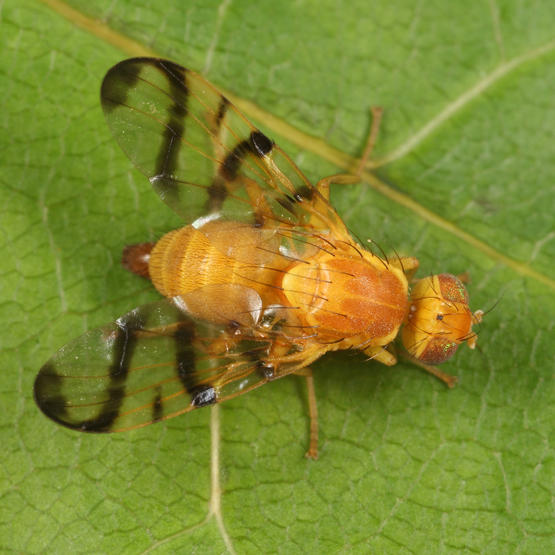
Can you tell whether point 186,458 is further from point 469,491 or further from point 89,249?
point 469,491

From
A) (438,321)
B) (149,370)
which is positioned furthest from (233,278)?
(438,321)

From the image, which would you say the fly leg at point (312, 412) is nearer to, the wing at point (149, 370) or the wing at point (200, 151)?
the wing at point (149, 370)

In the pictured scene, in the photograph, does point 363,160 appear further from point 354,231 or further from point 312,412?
point 312,412

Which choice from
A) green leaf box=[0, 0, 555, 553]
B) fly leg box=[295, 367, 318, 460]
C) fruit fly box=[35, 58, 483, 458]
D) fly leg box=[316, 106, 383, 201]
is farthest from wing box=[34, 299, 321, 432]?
fly leg box=[316, 106, 383, 201]

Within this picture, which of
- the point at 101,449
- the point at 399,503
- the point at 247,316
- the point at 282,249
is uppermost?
the point at 282,249

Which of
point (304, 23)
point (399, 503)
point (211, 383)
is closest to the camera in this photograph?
point (211, 383)

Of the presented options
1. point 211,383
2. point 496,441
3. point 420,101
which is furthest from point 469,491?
point 420,101

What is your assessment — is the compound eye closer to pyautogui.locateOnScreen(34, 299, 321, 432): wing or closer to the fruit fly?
the fruit fly

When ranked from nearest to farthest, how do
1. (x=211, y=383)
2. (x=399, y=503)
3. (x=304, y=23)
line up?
1. (x=211, y=383)
2. (x=399, y=503)
3. (x=304, y=23)
